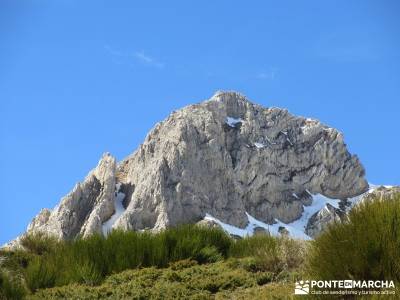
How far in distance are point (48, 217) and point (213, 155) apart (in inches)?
1873

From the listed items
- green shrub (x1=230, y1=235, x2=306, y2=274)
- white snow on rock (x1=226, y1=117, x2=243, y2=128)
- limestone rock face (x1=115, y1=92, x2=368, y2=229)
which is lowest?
green shrub (x1=230, y1=235, x2=306, y2=274)

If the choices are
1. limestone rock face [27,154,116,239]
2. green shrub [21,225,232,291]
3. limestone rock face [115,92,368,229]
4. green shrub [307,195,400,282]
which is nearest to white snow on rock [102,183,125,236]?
limestone rock face [27,154,116,239]

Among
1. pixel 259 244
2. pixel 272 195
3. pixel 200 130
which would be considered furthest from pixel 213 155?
pixel 259 244

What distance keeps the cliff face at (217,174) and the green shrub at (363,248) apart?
10254 centimetres

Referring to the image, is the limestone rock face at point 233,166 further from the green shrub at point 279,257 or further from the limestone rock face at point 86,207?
the green shrub at point 279,257

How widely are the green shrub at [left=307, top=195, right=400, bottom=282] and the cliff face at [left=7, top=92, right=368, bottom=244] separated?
102538 mm

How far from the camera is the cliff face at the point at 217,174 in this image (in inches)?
5000

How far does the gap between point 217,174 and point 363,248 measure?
142m

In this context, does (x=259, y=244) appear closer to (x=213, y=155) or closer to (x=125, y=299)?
(x=125, y=299)

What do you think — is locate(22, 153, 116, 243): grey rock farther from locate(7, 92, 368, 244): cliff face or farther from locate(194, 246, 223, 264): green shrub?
locate(194, 246, 223, 264): green shrub

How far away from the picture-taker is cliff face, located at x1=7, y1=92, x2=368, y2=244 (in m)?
127

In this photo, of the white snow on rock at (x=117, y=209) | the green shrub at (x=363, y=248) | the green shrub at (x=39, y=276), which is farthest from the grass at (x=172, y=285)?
the white snow on rock at (x=117, y=209)

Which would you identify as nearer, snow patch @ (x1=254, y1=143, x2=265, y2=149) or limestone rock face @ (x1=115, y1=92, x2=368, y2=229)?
limestone rock face @ (x1=115, y1=92, x2=368, y2=229)

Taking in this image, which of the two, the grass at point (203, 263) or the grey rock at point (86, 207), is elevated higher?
the grey rock at point (86, 207)
